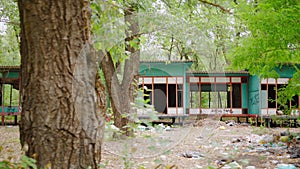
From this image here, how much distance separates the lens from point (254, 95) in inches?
571

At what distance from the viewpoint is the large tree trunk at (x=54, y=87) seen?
1.78 metres

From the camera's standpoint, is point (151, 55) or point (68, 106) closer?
point (68, 106)

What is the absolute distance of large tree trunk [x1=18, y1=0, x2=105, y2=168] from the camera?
69.9 inches

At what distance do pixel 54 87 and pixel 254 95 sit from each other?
1365cm

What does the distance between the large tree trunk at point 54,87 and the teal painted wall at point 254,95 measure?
13168 mm

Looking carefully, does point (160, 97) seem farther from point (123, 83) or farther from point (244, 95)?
point (123, 83)

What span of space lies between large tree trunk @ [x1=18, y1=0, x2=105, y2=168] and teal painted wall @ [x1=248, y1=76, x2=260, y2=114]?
13.2 m

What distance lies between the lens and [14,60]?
19.2 m

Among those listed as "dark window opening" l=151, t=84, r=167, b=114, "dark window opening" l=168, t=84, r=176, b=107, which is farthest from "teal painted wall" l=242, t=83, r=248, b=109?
"dark window opening" l=151, t=84, r=167, b=114

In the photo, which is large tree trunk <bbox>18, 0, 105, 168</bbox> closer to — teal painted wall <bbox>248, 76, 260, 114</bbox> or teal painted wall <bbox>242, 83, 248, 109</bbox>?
teal painted wall <bbox>248, 76, 260, 114</bbox>

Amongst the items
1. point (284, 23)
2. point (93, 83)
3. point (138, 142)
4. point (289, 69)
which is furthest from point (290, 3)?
point (289, 69)

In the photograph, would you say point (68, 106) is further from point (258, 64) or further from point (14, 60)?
point (14, 60)

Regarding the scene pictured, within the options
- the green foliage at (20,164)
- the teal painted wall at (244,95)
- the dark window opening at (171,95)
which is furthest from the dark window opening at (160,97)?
the green foliage at (20,164)

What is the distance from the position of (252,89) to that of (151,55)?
887 centimetres
